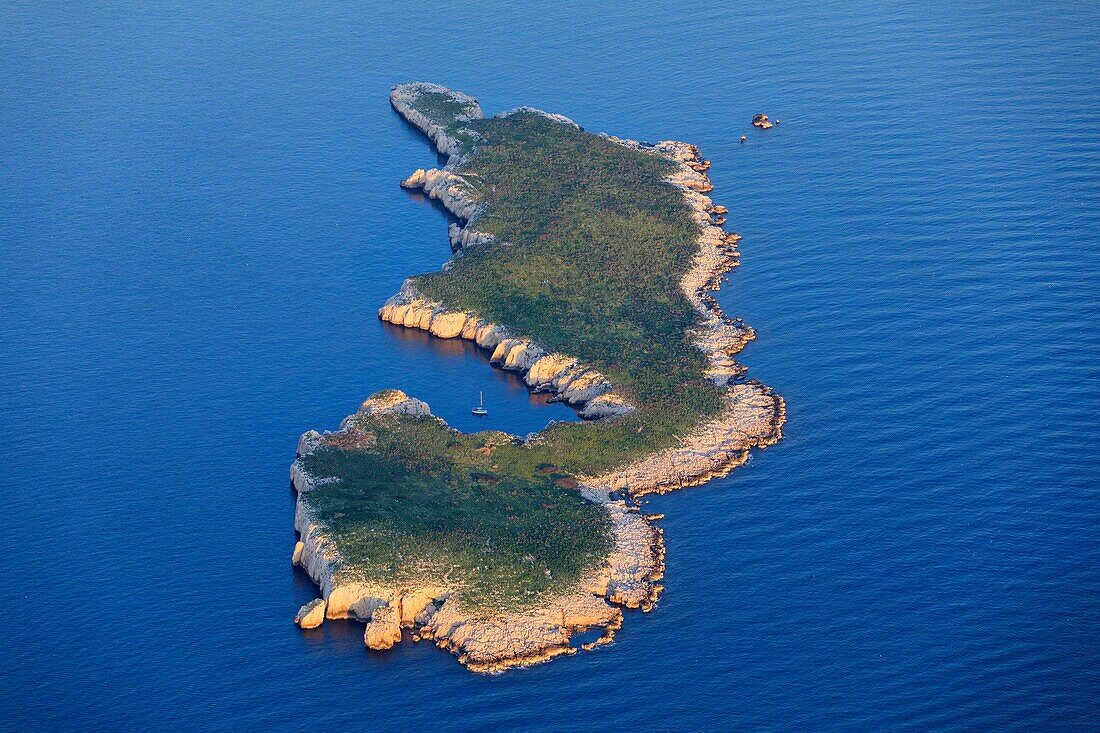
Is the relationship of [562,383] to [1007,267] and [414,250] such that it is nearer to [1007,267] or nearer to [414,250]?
[414,250]

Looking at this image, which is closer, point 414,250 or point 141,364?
point 141,364

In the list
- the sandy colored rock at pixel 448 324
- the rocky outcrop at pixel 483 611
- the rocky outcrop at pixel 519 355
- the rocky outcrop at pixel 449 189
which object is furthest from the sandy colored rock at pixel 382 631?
the rocky outcrop at pixel 449 189

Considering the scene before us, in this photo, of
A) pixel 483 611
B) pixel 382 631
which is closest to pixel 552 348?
pixel 483 611

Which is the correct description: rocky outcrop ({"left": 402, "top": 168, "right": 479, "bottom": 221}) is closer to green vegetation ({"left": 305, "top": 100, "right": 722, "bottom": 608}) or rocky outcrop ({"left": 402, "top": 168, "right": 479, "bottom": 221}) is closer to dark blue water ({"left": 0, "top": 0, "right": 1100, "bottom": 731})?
green vegetation ({"left": 305, "top": 100, "right": 722, "bottom": 608})

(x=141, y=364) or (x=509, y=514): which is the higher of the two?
(x=141, y=364)

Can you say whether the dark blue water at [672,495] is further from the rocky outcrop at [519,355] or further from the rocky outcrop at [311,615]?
the rocky outcrop at [519,355]

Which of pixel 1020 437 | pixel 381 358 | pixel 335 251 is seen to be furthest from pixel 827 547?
pixel 335 251

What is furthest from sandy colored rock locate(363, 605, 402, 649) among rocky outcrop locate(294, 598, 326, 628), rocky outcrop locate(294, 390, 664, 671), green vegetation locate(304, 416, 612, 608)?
rocky outcrop locate(294, 598, 326, 628)
